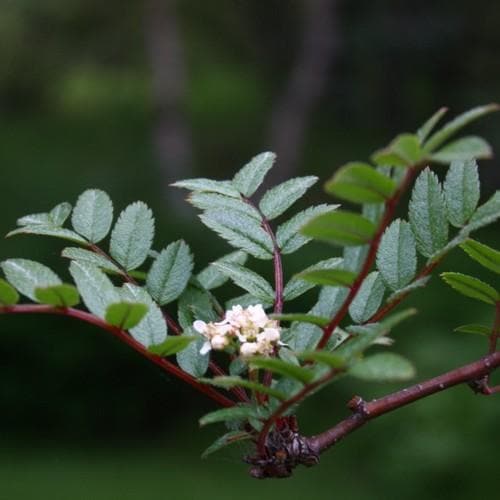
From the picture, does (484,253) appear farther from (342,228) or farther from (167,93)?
(167,93)

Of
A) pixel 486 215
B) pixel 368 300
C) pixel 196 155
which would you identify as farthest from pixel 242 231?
pixel 196 155

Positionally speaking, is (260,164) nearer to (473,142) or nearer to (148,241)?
(148,241)

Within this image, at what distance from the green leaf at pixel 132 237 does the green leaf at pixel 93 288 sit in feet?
0.44

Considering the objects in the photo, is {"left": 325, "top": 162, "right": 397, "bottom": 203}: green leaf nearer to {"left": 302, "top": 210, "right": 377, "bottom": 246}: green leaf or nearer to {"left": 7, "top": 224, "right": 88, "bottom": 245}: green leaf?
{"left": 302, "top": 210, "right": 377, "bottom": 246}: green leaf

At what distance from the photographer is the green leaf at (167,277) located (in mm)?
823

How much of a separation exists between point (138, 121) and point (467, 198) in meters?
16.2

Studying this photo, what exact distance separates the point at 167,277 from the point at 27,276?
16 centimetres

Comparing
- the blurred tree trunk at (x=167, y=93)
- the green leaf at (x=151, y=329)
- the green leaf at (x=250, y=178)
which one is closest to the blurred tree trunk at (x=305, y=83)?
the blurred tree trunk at (x=167, y=93)

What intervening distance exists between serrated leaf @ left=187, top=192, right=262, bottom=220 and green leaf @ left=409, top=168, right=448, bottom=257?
16 centimetres

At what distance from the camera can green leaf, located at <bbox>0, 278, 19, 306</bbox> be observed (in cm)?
69

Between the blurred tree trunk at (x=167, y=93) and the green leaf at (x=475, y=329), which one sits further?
the blurred tree trunk at (x=167, y=93)

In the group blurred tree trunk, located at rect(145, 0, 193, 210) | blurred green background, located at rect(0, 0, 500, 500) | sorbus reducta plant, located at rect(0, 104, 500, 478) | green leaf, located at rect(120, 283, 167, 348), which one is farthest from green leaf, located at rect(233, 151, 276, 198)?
blurred tree trunk, located at rect(145, 0, 193, 210)

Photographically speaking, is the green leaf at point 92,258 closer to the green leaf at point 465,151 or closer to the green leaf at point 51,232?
the green leaf at point 51,232

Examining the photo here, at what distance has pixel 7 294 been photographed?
0.70 m
